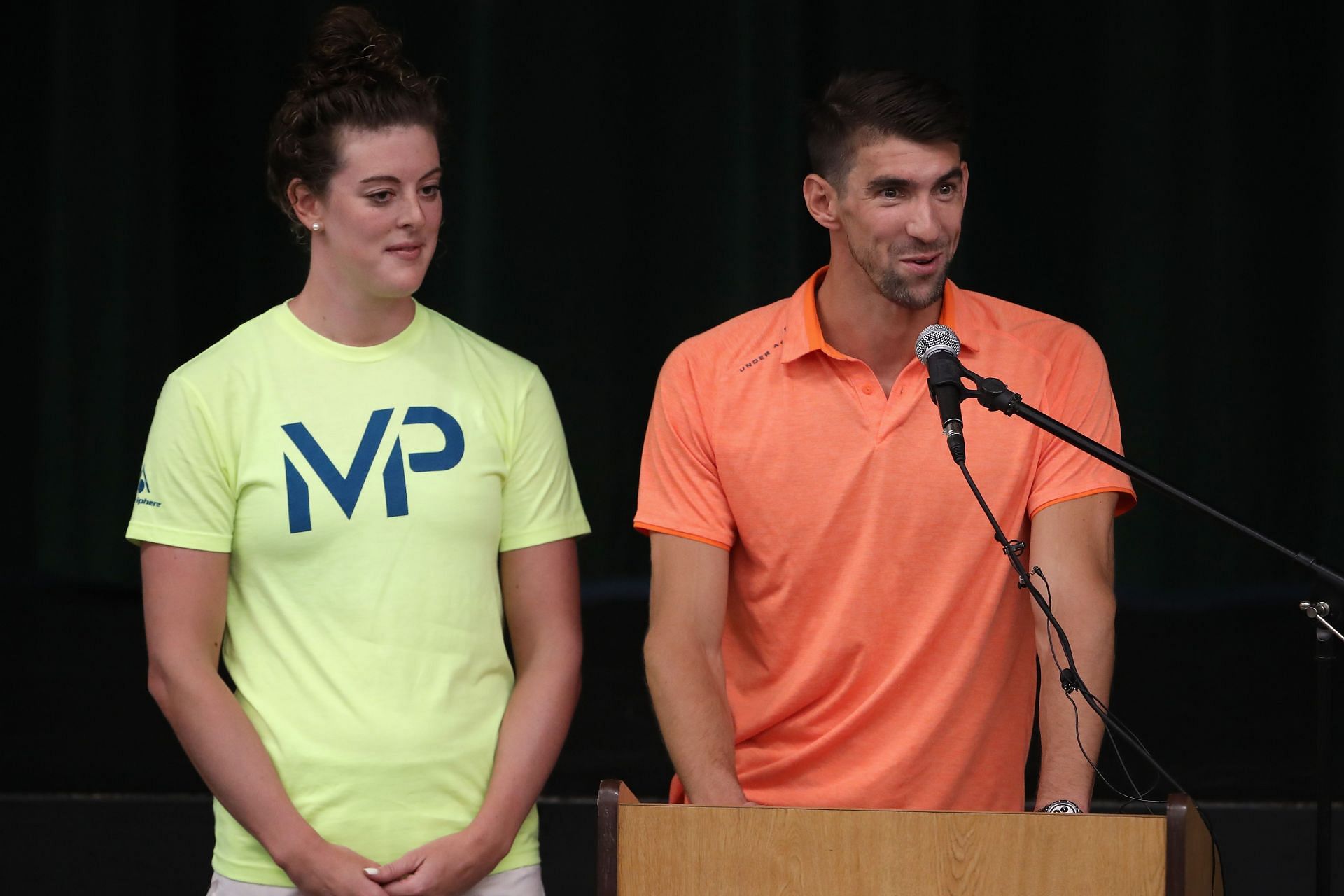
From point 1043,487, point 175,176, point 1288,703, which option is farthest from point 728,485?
point 175,176

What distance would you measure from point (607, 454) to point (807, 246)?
2.87 ft

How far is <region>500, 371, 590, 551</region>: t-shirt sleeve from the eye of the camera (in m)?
2.09

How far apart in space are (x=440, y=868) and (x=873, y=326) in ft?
2.84

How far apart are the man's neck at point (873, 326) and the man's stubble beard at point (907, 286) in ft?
0.17

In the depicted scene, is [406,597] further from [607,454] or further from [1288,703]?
[607,454]

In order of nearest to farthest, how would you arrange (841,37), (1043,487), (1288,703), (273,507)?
(273,507) → (1043,487) → (1288,703) → (841,37)

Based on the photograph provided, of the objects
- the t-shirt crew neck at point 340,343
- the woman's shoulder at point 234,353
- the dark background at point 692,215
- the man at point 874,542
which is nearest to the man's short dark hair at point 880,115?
the man at point 874,542

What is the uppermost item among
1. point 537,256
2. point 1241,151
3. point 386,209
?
point 1241,151

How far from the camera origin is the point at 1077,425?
7.25ft

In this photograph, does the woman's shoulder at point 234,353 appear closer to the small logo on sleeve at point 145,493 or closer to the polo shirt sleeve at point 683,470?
the small logo on sleeve at point 145,493

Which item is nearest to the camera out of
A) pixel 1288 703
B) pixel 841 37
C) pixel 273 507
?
pixel 273 507

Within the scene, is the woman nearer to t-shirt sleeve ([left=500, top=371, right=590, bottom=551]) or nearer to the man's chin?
t-shirt sleeve ([left=500, top=371, right=590, bottom=551])

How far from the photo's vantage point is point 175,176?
199 inches

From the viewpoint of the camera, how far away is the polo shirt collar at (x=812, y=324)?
2.22m
